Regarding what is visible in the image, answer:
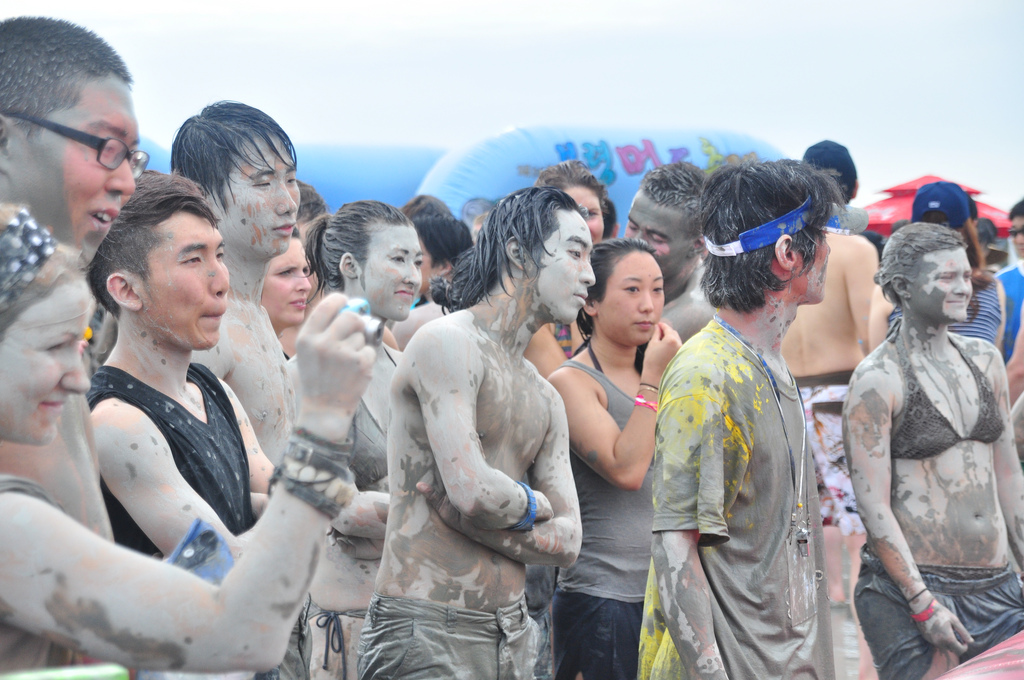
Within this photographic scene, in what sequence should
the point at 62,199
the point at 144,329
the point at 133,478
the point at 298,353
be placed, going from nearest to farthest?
the point at 298,353, the point at 62,199, the point at 133,478, the point at 144,329

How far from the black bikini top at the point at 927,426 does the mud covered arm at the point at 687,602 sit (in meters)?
1.49

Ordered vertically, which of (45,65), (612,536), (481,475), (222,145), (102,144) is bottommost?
(612,536)

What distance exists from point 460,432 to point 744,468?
29.0 inches

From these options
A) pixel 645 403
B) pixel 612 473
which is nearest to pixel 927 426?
pixel 645 403

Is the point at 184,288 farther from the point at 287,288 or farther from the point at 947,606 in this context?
the point at 947,606

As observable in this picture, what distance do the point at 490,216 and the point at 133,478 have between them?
1.33 m

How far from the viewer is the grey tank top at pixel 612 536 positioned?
11.2ft

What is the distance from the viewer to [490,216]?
2.85m

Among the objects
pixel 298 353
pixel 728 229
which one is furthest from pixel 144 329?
pixel 728 229

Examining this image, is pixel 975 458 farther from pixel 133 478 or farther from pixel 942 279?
pixel 133 478

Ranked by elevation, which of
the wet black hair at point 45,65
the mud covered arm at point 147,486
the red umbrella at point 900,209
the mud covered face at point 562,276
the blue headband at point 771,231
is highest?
the wet black hair at point 45,65

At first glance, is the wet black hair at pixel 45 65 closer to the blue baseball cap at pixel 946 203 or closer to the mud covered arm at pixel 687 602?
the mud covered arm at pixel 687 602

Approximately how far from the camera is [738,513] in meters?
2.46

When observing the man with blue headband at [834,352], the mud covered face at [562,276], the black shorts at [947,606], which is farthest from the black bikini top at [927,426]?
the mud covered face at [562,276]
